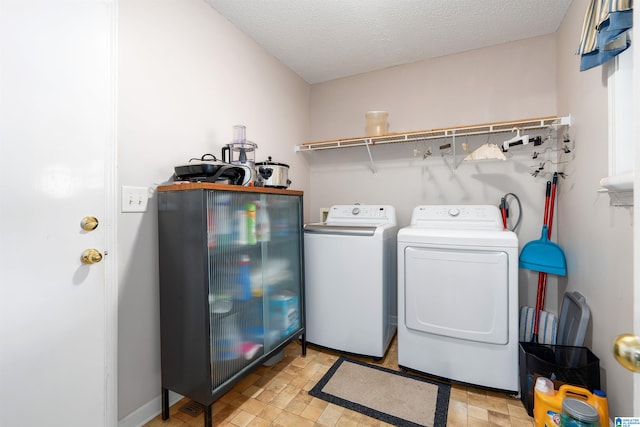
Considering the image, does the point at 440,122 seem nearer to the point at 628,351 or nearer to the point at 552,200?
the point at 552,200

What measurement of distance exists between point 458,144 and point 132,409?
2.88 meters

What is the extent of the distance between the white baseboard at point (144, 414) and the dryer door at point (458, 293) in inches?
60.7

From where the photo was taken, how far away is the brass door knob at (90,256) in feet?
4.06

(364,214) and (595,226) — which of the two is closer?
(595,226)

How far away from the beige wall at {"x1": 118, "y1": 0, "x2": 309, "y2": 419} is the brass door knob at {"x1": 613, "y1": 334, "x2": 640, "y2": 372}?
173 centimetres

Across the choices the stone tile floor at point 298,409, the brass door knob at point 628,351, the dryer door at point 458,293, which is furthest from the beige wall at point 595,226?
the brass door knob at point 628,351

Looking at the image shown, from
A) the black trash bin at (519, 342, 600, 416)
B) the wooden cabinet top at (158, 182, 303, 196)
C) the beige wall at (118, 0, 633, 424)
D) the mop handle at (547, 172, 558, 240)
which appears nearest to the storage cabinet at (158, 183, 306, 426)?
the wooden cabinet top at (158, 182, 303, 196)

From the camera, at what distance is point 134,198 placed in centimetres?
145

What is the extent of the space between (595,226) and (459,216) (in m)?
0.77

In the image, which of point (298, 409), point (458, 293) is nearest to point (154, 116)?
point (298, 409)

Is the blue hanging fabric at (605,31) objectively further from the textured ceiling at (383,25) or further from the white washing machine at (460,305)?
the white washing machine at (460,305)

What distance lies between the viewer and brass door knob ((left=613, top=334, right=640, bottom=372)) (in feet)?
1.35

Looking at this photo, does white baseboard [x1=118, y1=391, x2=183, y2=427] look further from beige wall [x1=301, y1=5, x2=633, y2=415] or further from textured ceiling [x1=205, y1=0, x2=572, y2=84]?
textured ceiling [x1=205, y1=0, x2=572, y2=84]

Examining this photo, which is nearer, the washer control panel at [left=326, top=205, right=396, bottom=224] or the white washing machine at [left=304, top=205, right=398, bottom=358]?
the white washing machine at [left=304, top=205, right=398, bottom=358]
